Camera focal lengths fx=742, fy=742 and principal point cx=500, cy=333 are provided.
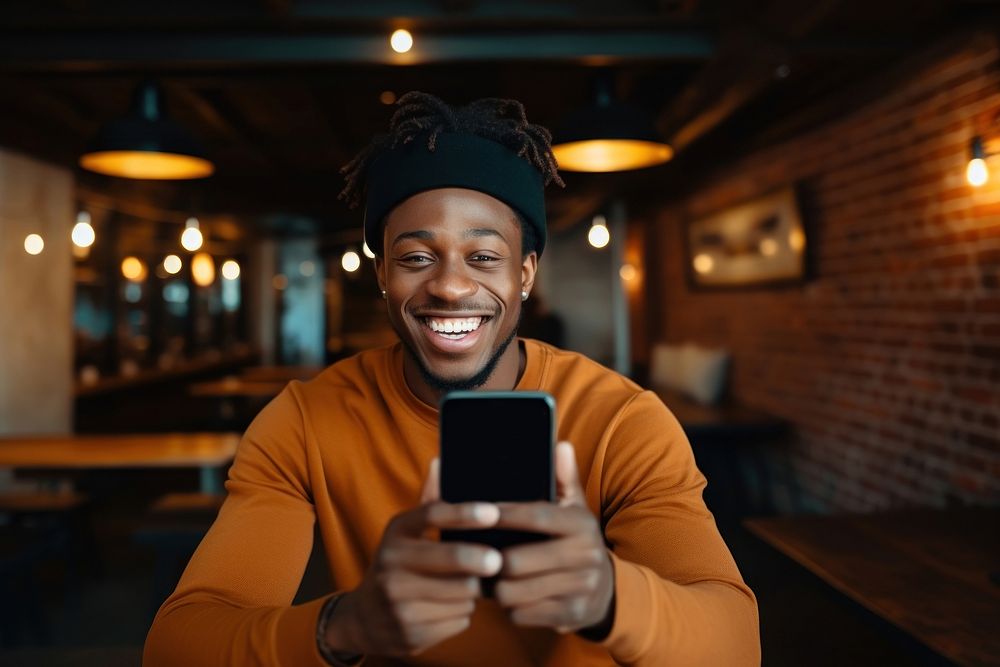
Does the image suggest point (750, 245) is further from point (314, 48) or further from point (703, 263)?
point (314, 48)

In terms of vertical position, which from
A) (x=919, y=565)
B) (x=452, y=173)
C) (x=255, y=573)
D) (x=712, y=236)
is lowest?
(x=919, y=565)

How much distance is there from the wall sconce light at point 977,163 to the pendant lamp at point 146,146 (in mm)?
3063

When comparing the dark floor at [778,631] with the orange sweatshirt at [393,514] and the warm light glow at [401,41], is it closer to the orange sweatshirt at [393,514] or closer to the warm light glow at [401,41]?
the orange sweatshirt at [393,514]

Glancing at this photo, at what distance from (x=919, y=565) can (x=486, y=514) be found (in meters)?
1.69

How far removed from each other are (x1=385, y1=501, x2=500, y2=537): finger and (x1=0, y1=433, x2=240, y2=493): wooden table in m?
2.91

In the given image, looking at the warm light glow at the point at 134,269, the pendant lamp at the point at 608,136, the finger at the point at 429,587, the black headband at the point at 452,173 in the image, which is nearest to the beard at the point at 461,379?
the black headband at the point at 452,173

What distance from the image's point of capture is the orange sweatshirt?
0.90m

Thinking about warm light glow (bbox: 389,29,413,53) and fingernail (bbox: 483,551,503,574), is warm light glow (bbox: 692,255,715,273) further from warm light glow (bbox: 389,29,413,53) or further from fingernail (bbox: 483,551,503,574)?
fingernail (bbox: 483,551,503,574)

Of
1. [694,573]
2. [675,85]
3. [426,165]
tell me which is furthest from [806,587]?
[675,85]

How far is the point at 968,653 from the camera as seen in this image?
1.38m

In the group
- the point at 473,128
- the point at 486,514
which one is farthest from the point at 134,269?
the point at 486,514

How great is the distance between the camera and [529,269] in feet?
4.53

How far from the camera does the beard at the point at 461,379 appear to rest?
1.22m

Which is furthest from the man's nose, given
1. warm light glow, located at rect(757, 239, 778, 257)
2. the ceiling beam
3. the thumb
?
warm light glow, located at rect(757, 239, 778, 257)
